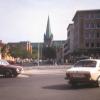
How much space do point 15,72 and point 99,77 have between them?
1309 cm

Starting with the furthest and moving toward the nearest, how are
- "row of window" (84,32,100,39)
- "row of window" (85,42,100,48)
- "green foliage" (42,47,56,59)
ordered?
"green foliage" (42,47,56,59), "row of window" (84,32,100,39), "row of window" (85,42,100,48)

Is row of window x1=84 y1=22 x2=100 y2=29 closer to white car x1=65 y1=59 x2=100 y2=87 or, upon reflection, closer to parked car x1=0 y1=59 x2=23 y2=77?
parked car x1=0 y1=59 x2=23 y2=77

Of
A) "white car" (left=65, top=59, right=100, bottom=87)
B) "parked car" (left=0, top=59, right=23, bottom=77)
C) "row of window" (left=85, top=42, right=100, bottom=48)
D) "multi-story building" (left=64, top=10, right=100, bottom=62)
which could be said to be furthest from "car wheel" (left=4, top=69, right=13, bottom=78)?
"row of window" (left=85, top=42, right=100, bottom=48)

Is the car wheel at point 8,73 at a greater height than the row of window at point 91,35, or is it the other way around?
the row of window at point 91,35

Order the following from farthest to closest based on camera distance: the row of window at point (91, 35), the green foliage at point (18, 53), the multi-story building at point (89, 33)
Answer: the green foliage at point (18, 53) < the row of window at point (91, 35) < the multi-story building at point (89, 33)

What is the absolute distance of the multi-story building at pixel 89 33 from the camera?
12219 cm

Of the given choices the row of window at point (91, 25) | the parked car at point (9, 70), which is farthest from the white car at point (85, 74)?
the row of window at point (91, 25)

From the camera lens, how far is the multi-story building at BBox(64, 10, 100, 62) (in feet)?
401

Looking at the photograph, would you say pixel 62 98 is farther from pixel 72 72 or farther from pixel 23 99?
pixel 72 72

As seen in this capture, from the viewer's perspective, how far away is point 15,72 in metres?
30.6

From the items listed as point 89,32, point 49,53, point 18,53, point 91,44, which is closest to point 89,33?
point 89,32

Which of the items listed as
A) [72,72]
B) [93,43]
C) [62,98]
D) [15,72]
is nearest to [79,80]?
[72,72]

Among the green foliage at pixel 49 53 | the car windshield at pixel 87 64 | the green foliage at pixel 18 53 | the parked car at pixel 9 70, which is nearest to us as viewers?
the car windshield at pixel 87 64

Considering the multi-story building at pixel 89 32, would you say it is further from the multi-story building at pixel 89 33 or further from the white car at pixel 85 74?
the white car at pixel 85 74
